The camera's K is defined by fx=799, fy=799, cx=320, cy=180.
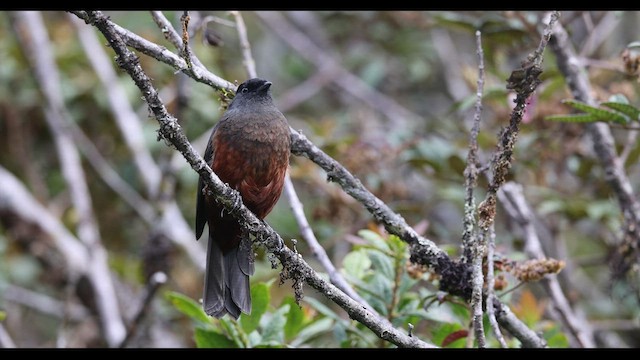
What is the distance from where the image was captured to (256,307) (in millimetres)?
2910

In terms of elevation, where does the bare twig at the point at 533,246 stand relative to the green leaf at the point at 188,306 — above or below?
above

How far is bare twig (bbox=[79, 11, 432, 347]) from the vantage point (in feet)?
6.61

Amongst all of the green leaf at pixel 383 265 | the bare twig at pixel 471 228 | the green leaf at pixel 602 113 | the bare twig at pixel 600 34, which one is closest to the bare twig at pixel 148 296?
the green leaf at pixel 383 265

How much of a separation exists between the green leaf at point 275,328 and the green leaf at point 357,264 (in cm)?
34

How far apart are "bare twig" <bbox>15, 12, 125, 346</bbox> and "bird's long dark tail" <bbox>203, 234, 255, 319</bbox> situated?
64.2 inches

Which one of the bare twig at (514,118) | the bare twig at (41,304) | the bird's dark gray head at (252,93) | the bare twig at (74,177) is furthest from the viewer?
the bare twig at (41,304)

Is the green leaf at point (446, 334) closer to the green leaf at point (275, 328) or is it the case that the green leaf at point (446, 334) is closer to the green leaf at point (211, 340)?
the green leaf at point (275, 328)

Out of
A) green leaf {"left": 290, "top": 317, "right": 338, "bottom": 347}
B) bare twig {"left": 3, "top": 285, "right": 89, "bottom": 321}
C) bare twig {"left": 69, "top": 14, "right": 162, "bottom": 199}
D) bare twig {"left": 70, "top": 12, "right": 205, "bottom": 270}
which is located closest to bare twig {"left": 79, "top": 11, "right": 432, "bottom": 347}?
green leaf {"left": 290, "top": 317, "right": 338, "bottom": 347}

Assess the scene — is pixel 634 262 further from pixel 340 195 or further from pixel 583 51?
pixel 340 195

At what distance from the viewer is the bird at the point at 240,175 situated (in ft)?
10.1

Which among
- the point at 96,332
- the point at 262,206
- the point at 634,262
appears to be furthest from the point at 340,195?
the point at 96,332

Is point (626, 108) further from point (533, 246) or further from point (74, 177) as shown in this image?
point (74, 177)

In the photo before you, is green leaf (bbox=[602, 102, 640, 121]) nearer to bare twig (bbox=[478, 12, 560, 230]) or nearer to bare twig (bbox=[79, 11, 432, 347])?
bare twig (bbox=[478, 12, 560, 230])

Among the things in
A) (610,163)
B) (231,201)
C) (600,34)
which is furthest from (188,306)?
(600,34)
